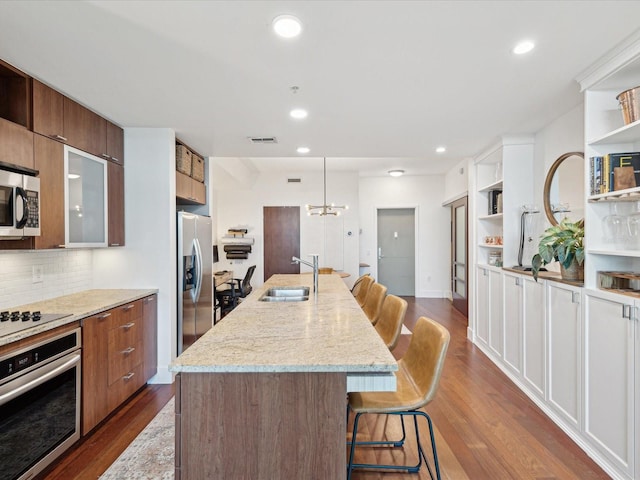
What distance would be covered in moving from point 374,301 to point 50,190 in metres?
2.57

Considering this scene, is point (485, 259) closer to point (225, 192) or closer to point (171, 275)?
point (171, 275)

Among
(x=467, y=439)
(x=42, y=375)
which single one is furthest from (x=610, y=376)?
(x=42, y=375)

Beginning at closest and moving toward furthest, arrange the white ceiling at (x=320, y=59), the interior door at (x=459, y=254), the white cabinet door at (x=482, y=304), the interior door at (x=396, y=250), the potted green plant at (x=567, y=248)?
the white ceiling at (x=320, y=59), the potted green plant at (x=567, y=248), the white cabinet door at (x=482, y=304), the interior door at (x=459, y=254), the interior door at (x=396, y=250)

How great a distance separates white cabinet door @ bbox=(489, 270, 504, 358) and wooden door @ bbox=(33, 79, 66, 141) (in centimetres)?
405

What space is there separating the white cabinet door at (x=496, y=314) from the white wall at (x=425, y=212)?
3.74 metres

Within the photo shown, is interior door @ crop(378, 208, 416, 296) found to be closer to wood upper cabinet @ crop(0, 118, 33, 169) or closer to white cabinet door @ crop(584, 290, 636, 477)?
white cabinet door @ crop(584, 290, 636, 477)

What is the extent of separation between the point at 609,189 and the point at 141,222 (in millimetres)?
3677

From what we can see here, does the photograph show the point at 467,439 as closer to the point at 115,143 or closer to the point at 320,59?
the point at 320,59

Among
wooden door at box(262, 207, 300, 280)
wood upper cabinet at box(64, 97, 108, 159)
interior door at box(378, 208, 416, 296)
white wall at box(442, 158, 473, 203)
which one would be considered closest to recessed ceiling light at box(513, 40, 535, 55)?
wood upper cabinet at box(64, 97, 108, 159)

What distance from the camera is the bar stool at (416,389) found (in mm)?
1620

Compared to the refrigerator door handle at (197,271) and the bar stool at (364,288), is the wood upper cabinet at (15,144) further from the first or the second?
the bar stool at (364,288)

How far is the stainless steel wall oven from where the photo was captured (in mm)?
1670

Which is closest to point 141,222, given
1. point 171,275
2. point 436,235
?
point 171,275

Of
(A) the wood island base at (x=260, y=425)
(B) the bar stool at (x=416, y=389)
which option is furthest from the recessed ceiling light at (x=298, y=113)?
(A) the wood island base at (x=260, y=425)
